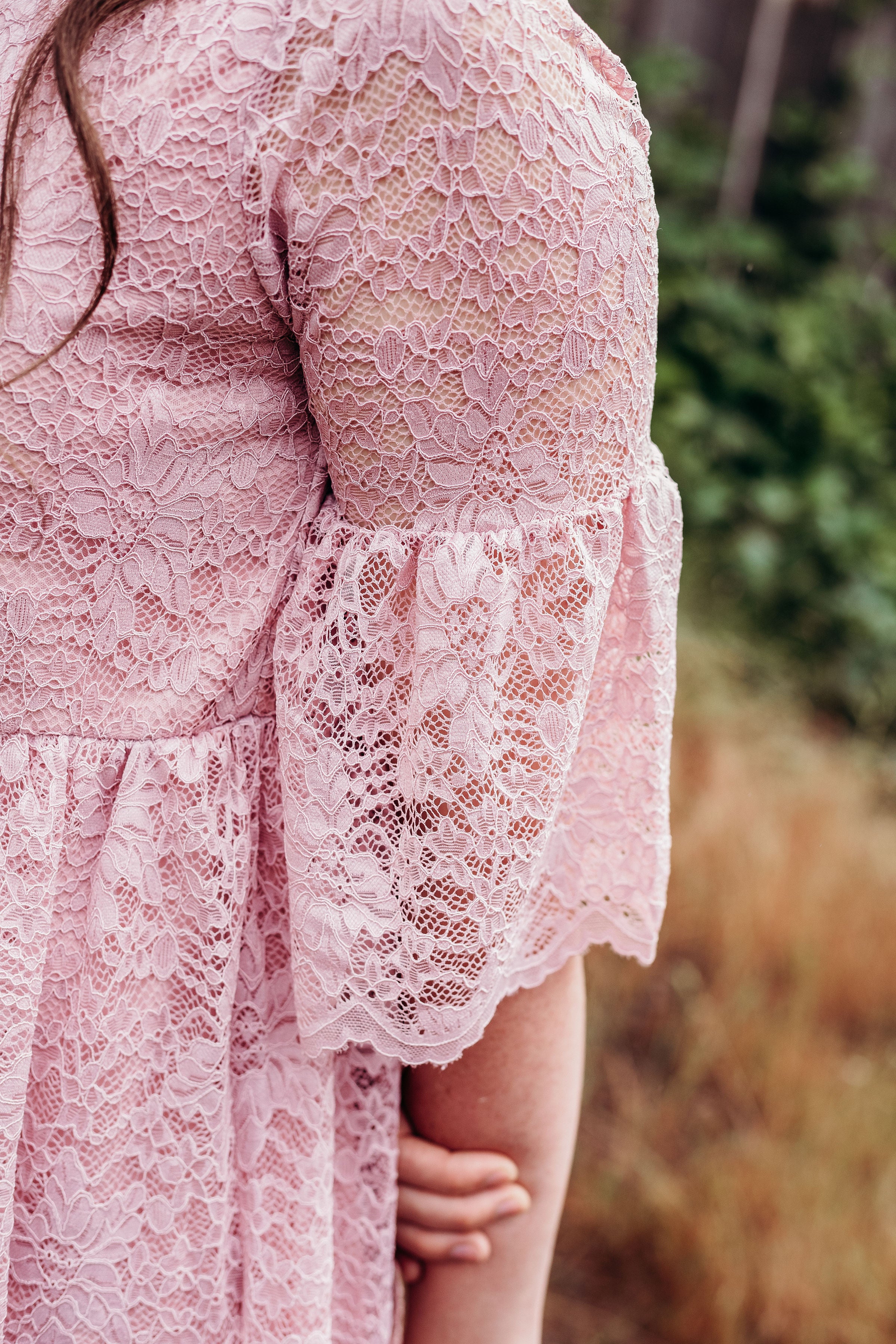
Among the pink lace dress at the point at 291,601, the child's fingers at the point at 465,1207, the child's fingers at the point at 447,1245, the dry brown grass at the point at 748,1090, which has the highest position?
the pink lace dress at the point at 291,601

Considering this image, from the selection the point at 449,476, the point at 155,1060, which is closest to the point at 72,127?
the point at 449,476

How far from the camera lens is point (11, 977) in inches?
29.4

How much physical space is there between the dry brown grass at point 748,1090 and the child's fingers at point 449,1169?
119 centimetres

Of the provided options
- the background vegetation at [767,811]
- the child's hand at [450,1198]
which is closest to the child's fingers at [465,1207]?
the child's hand at [450,1198]

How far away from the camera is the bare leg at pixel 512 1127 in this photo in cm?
88

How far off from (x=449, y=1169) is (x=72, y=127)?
28.6 inches

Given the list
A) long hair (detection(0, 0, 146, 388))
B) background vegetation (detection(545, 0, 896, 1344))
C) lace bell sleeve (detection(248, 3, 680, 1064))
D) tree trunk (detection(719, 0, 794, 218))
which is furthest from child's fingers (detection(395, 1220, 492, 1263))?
tree trunk (detection(719, 0, 794, 218))

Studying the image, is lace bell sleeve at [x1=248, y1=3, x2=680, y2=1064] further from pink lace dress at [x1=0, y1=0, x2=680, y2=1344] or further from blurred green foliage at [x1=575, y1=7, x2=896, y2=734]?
blurred green foliage at [x1=575, y1=7, x2=896, y2=734]

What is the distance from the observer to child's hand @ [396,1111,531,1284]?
0.89m

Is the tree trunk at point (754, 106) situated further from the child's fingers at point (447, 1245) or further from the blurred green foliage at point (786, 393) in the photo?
the child's fingers at point (447, 1245)

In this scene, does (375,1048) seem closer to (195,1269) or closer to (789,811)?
(195,1269)

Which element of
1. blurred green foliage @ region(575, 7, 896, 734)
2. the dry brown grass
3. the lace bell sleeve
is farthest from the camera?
blurred green foliage @ region(575, 7, 896, 734)

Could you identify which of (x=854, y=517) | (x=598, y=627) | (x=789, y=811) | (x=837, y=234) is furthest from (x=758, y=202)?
(x=598, y=627)

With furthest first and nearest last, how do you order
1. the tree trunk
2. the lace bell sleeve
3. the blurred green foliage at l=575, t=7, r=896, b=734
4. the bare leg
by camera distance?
the tree trunk, the blurred green foliage at l=575, t=7, r=896, b=734, the bare leg, the lace bell sleeve
